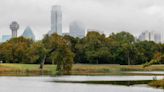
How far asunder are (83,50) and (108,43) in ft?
40.8

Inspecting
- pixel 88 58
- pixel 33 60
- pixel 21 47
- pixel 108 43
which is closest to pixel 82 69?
pixel 33 60

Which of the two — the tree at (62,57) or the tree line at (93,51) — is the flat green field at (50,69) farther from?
the tree line at (93,51)

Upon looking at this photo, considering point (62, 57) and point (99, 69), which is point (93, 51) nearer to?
point (99, 69)

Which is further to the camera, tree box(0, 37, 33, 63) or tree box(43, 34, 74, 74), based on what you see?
tree box(0, 37, 33, 63)

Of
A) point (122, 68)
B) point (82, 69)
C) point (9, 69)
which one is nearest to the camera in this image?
point (9, 69)

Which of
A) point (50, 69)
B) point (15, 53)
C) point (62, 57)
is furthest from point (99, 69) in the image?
point (15, 53)

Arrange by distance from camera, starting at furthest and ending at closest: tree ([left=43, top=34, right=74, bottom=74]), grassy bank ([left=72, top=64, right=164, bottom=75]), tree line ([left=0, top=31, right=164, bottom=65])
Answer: tree line ([left=0, top=31, right=164, bottom=65])
grassy bank ([left=72, top=64, right=164, bottom=75])
tree ([left=43, top=34, right=74, bottom=74])

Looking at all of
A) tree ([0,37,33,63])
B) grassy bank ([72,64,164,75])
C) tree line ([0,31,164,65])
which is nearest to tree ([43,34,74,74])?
grassy bank ([72,64,164,75])

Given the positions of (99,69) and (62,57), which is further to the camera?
(99,69)

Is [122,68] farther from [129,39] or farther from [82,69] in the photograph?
[129,39]

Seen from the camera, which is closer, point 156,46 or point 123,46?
point 123,46

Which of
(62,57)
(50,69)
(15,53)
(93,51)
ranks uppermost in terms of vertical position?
(93,51)

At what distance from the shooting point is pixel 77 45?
164125 millimetres

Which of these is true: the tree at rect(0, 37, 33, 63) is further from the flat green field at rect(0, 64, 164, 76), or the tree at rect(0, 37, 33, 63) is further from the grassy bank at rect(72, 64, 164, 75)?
the grassy bank at rect(72, 64, 164, 75)
